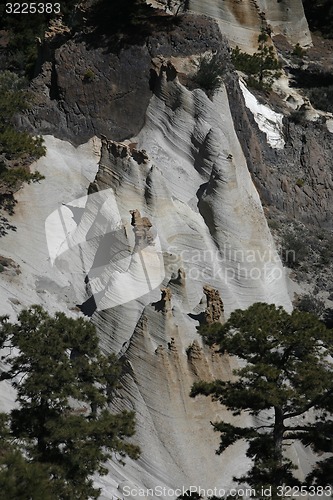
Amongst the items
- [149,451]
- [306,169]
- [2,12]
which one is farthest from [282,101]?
[149,451]

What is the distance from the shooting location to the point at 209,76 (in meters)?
30.1

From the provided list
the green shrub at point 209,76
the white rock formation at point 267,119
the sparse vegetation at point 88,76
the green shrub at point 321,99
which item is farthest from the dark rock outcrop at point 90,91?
the green shrub at point 321,99

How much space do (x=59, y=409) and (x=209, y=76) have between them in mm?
17919

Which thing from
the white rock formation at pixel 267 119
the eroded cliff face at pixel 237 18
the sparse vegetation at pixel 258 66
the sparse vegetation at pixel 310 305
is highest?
the eroded cliff face at pixel 237 18

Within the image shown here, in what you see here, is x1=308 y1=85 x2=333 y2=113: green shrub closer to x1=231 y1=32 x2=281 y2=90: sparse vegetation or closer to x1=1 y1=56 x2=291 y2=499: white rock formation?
x1=231 y1=32 x2=281 y2=90: sparse vegetation

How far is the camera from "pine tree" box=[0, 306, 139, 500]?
14219 millimetres

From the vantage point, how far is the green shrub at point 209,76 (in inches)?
1187

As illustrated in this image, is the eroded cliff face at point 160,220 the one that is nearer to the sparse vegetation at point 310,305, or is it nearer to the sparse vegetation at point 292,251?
the sparse vegetation at point 310,305

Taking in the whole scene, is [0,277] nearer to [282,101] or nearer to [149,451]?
[149,451]

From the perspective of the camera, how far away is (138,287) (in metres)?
22.5

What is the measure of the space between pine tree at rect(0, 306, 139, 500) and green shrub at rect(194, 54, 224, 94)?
663 inches

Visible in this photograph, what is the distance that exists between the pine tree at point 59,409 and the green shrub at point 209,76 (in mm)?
16852

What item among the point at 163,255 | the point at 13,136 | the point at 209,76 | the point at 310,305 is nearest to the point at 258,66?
the point at 209,76

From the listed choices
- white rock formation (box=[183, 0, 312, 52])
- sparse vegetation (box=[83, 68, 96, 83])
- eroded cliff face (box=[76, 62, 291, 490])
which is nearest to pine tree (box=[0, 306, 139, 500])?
eroded cliff face (box=[76, 62, 291, 490])
